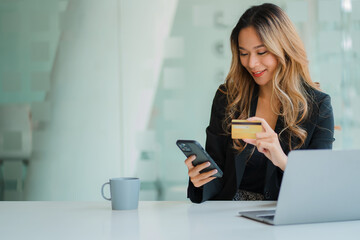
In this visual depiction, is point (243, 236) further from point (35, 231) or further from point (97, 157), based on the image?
point (97, 157)

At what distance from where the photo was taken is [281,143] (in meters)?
1.87

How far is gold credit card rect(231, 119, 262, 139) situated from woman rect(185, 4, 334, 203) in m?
0.38

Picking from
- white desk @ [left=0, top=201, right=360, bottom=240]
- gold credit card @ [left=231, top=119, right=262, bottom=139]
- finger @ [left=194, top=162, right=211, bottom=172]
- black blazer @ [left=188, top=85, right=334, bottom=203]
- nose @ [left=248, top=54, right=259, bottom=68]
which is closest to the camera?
white desk @ [left=0, top=201, right=360, bottom=240]

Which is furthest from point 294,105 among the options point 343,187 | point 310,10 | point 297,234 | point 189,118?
point 310,10

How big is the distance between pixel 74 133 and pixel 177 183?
902 mm

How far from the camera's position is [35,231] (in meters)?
1.07

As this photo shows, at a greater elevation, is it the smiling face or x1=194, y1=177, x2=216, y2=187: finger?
the smiling face

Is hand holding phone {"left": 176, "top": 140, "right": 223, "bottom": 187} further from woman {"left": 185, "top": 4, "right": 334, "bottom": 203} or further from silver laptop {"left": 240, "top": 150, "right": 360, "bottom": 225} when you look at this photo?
silver laptop {"left": 240, "top": 150, "right": 360, "bottom": 225}

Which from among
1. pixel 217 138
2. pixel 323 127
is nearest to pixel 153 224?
pixel 217 138

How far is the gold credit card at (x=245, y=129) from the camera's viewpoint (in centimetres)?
137

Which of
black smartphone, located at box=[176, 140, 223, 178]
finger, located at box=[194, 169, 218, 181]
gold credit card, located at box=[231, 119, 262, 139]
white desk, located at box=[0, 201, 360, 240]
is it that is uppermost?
gold credit card, located at box=[231, 119, 262, 139]

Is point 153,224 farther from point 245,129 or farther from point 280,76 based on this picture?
point 280,76

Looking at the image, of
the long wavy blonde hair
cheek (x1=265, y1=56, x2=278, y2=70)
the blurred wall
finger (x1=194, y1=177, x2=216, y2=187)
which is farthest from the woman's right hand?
the blurred wall

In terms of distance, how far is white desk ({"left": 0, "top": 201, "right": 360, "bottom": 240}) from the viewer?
3.25ft
